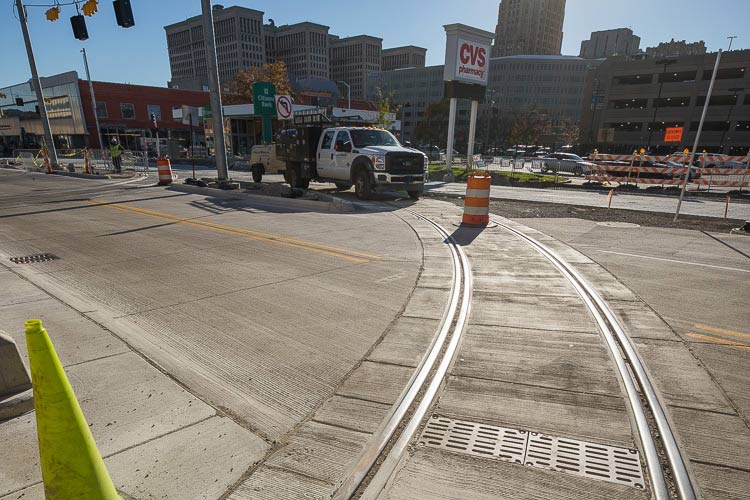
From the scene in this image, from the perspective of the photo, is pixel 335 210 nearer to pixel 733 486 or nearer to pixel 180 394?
pixel 180 394

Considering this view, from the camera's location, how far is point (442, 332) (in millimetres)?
4137

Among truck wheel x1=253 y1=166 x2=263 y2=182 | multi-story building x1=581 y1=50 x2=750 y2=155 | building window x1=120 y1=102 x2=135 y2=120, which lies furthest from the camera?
multi-story building x1=581 y1=50 x2=750 y2=155

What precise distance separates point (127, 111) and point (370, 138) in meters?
55.5

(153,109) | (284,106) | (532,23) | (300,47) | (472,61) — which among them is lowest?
(284,106)

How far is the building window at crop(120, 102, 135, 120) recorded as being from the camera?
183 feet

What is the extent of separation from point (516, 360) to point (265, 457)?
2248 millimetres

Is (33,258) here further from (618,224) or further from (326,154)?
(618,224)

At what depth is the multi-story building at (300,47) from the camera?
6811 inches

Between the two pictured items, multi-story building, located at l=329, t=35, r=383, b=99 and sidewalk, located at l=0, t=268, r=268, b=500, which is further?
multi-story building, located at l=329, t=35, r=383, b=99

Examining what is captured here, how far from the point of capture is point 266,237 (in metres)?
8.34

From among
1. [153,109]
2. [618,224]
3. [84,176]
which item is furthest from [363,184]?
[153,109]

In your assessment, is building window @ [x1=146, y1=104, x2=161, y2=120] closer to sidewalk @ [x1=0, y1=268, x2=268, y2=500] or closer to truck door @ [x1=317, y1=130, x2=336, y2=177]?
truck door @ [x1=317, y1=130, x2=336, y2=177]

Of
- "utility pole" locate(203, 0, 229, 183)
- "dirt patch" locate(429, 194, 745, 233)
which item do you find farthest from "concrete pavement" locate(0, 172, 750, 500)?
"utility pole" locate(203, 0, 229, 183)

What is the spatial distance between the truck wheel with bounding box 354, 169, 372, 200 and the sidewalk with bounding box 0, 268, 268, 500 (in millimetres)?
10539
